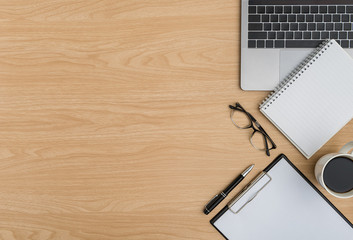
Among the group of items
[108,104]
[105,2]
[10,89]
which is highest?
[105,2]

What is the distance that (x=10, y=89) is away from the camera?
2.56 ft

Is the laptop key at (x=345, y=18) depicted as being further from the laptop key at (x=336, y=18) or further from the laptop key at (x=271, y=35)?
the laptop key at (x=271, y=35)

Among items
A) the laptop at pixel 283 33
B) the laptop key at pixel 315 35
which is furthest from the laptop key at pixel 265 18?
the laptop key at pixel 315 35

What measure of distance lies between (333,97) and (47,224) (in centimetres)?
78

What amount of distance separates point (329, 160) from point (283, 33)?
12.4 inches

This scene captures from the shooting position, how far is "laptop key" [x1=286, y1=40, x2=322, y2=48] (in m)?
0.72

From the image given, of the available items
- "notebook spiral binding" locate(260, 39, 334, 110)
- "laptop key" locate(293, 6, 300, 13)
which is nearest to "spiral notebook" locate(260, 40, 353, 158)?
"notebook spiral binding" locate(260, 39, 334, 110)

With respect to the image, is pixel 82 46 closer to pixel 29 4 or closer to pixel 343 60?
pixel 29 4

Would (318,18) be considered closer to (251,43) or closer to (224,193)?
(251,43)

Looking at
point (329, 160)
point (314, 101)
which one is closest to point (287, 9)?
point (314, 101)

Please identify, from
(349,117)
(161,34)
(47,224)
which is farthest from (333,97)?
(47,224)

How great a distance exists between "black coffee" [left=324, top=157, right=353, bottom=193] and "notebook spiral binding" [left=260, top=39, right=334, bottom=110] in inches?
7.6

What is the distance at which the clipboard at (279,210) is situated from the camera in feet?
2.37

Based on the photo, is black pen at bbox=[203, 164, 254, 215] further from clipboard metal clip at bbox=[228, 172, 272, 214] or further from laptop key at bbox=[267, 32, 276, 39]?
laptop key at bbox=[267, 32, 276, 39]
